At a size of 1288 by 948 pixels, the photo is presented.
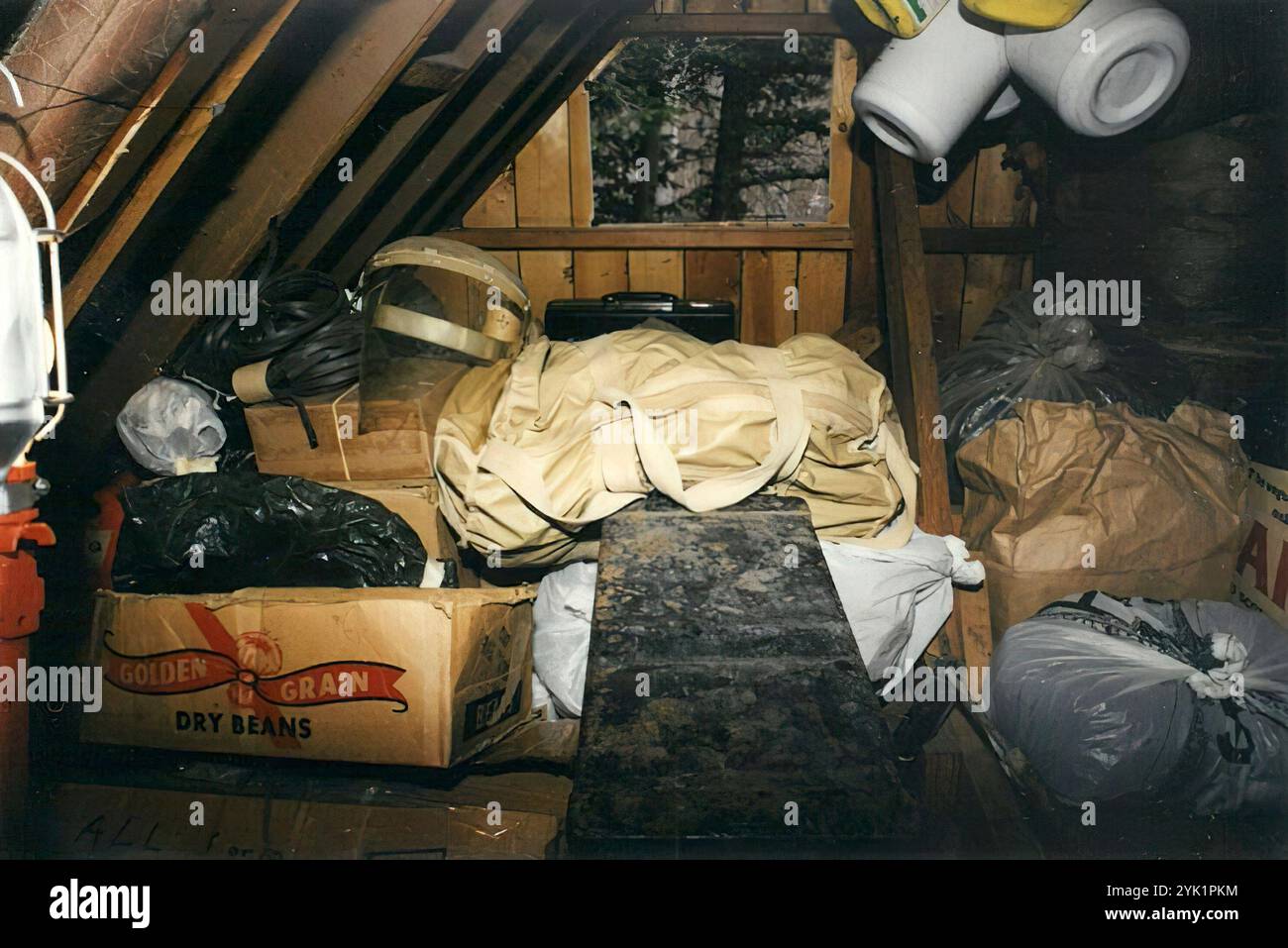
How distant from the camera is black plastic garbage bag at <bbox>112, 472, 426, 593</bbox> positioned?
1.84 m

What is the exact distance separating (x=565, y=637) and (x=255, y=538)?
2.22 feet

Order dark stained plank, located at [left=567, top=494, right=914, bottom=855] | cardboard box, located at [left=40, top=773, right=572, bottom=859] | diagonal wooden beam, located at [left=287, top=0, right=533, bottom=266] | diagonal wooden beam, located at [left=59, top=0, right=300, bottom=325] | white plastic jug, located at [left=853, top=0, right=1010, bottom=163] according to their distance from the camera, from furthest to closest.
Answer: white plastic jug, located at [left=853, top=0, right=1010, bottom=163] < diagonal wooden beam, located at [left=287, top=0, right=533, bottom=266] < cardboard box, located at [left=40, top=773, right=572, bottom=859] < diagonal wooden beam, located at [left=59, top=0, right=300, bottom=325] < dark stained plank, located at [left=567, top=494, right=914, bottom=855]

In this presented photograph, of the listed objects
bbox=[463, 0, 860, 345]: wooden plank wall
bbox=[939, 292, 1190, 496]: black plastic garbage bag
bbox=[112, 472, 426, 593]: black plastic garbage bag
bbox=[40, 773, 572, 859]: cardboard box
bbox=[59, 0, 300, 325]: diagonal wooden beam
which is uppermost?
bbox=[463, 0, 860, 345]: wooden plank wall

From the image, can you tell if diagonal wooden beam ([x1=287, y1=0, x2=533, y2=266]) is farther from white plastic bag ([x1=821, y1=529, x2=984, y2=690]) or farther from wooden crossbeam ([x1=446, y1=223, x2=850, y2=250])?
white plastic bag ([x1=821, y1=529, x2=984, y2=690])

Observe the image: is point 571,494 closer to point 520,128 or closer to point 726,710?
point 726,710

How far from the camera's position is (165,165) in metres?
1.48

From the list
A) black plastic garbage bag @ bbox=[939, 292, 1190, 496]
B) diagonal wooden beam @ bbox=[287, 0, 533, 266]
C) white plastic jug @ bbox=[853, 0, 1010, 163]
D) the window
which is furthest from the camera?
the window

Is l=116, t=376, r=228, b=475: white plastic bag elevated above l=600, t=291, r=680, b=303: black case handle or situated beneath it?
situated beneath

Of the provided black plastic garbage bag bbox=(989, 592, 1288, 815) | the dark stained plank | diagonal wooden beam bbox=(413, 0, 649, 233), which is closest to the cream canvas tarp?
the dark stained plank

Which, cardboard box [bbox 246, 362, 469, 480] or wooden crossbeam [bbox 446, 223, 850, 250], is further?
wooden crossbeam [bbox 446, 223, 850, 250]

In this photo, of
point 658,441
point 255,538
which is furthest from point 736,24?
point 255,538

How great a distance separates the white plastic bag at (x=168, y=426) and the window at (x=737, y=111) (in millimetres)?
1715

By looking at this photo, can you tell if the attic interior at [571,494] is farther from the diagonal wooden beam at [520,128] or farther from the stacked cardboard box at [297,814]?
the diagonal wooden beam at [520,128]

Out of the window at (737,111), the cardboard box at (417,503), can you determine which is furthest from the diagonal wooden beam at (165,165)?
the window at (737,111)
